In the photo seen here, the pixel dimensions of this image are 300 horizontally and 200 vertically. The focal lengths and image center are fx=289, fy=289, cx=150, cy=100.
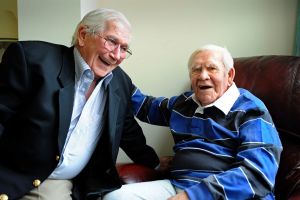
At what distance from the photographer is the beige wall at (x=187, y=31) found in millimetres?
1912

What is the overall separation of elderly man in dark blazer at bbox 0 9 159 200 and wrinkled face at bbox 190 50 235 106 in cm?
36

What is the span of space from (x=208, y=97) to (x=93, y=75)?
21.3 inches

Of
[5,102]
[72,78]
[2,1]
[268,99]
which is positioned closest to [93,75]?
[72,78]

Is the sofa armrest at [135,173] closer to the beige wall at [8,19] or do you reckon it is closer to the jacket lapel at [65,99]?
the jacket lapel at [65,99]

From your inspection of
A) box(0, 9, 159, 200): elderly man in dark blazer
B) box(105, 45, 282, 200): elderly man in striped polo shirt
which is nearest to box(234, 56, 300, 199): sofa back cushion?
box(105, 45, 282, 200): elderly man in striped polo shirt

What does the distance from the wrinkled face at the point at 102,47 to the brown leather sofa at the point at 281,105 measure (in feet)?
1.87

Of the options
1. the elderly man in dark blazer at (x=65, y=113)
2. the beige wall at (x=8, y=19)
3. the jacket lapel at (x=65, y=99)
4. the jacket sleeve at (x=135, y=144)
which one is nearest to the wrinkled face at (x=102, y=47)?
the elderly man in dark blazer at (x=65, y=113)

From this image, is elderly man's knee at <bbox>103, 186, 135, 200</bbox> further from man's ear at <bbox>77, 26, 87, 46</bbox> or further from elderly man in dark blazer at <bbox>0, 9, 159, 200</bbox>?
man's ear at <bbox>77, 26, 87, 46</bbox>

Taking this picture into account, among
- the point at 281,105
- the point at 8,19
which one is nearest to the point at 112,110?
the point at 281,105

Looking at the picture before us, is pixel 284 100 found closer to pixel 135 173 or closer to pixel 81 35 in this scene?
pixel 135 173

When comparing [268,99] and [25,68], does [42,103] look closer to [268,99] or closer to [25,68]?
[25,68]

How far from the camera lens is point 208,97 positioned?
1.35m

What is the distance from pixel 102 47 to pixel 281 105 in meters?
0.90

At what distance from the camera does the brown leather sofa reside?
133cm
